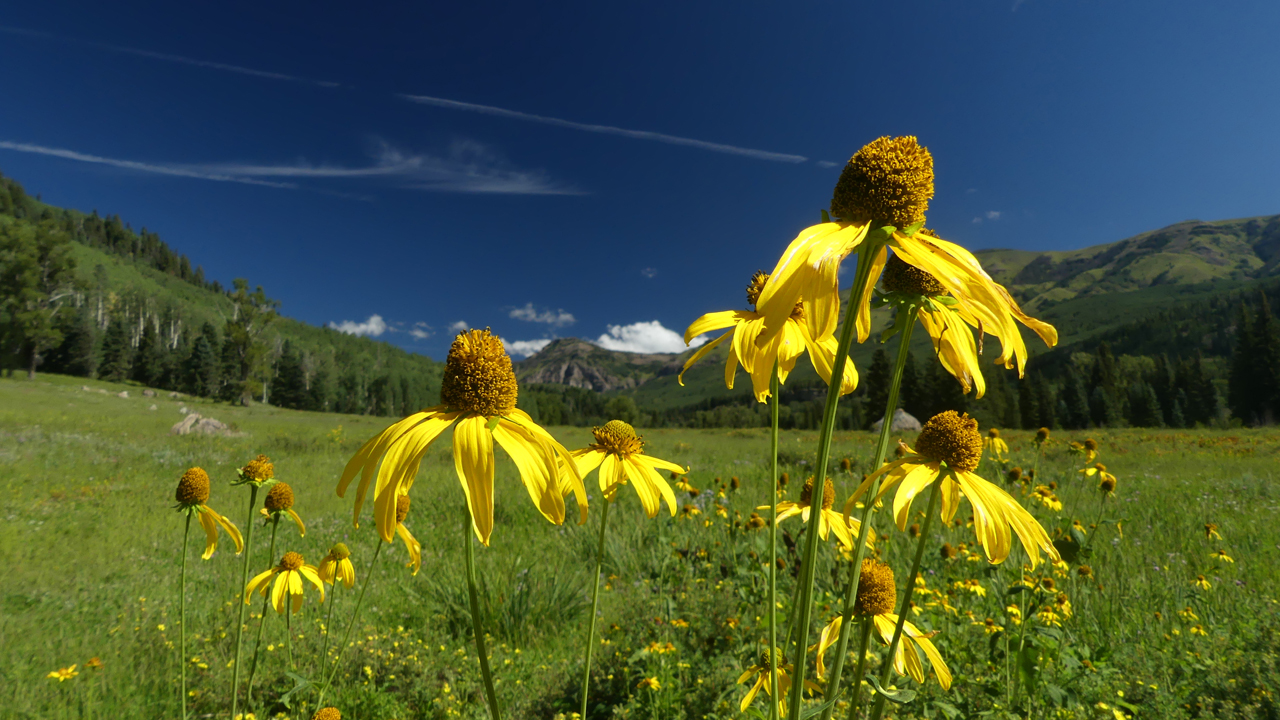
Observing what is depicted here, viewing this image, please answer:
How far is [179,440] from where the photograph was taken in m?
18.0

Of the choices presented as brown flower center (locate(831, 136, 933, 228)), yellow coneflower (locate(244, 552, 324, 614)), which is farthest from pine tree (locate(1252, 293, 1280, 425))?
yellow coneflower (locate(244, 552, 324, 614))

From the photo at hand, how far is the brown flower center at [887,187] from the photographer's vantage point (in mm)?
854

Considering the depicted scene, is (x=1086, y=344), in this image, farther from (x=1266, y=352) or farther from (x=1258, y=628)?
(x=1258, y=628)

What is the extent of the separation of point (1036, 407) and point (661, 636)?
6370cm

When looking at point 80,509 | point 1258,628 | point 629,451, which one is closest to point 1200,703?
point 1258,628

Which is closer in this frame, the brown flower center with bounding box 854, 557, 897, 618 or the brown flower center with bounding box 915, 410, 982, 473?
the brown flower center with bounding box 915, 410, 982, 473

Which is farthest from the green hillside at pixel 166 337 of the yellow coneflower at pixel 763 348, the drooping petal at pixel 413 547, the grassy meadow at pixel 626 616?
the yellow coneflower at pixel 763 348

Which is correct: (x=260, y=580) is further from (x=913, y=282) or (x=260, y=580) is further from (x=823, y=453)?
(x=913, y=282)

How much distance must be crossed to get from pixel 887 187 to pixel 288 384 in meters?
85.0

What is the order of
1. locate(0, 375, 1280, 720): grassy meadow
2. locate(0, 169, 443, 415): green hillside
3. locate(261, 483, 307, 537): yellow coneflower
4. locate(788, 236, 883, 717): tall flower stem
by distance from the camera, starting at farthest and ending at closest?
locate(0, 169, 443, 415): green hillside < locate(0, 375, 1280, 720): grassy meadow < locate(261, 483, 307, 537): yellow coneflower < locate(788, 236, 883, 717): tall flower stem

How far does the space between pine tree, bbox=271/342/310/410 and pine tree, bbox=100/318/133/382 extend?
15138 millimetres

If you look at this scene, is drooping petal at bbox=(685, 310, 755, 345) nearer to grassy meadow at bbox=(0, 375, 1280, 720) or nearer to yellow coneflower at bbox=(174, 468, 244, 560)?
grassy meadow at bbox=(0, 375, 1280, 720)

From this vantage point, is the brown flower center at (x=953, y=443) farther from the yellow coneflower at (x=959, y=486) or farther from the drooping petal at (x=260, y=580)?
the drooping petal at (x=260, y=580)

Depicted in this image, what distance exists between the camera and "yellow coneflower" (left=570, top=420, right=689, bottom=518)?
1.70 metres
